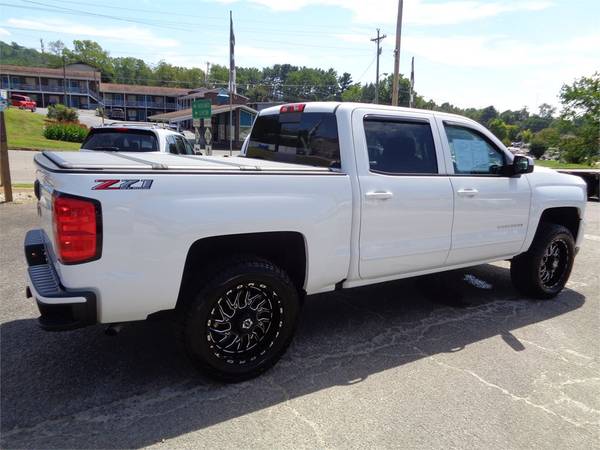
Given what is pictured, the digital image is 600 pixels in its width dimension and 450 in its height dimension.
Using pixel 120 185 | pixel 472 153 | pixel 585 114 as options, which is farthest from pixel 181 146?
pixel 585 114

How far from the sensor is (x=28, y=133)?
108 ft

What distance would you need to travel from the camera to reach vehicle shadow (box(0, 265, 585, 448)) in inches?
105

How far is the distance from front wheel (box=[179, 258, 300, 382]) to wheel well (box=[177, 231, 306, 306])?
0.13 metres

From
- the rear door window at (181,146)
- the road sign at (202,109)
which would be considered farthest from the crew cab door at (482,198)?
the road sign at (202,109)

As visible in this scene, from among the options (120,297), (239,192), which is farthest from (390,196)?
(120,297)

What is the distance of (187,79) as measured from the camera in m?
139

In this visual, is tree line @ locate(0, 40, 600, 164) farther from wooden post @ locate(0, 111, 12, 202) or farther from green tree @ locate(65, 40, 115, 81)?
wooden post @ locate(0, 111, 12, 202)

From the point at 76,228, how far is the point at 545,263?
488 centimetres

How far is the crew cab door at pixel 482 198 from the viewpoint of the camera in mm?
4223

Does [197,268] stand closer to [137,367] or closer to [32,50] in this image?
[137,367]

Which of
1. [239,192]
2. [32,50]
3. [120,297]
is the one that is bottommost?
[120,297]

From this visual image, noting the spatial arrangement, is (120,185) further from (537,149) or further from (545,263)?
(537,149)

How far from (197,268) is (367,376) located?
1.48m

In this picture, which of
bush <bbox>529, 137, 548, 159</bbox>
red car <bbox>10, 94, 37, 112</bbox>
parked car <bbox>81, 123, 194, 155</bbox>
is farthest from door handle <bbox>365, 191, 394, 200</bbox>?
red car <bbox>10, 94, 37, 112</bbox>
